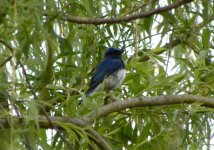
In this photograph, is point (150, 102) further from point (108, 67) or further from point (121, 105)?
point (108, 67)

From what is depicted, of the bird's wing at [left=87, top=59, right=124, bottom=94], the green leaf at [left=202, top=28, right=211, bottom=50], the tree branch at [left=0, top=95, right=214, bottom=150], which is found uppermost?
the bird's wing at [left=87, top=59, right=124, bottom=94]

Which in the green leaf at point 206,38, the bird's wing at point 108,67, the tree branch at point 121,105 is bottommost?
the tree branch at point 121,105

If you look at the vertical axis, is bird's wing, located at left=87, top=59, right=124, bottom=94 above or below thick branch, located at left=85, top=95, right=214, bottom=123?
above

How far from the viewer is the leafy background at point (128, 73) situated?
6.51 feet

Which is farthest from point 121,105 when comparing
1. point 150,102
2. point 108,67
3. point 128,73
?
point 108,67

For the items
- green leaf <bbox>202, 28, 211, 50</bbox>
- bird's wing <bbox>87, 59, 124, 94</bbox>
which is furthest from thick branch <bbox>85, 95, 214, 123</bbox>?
bird's wing <bbox>87, 59, 124, 94</bbox>

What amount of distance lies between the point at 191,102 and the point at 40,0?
84cm

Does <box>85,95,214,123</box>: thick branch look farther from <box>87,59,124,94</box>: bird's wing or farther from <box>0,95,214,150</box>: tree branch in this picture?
<box>87,59,124,94</box>: bird's wing

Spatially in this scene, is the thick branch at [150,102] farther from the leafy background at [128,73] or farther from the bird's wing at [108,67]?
the bird's wing at [108,67]

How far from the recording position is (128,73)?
2.74 metres

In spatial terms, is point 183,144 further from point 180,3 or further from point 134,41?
point 180,3

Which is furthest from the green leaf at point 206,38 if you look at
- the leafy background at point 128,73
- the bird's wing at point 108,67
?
the bird's wing at point 108,67

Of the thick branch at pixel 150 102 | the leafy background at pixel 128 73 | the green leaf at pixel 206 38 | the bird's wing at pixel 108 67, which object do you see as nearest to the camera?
the leafy background at pixel 128 73

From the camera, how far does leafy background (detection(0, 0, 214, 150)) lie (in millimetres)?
1985
